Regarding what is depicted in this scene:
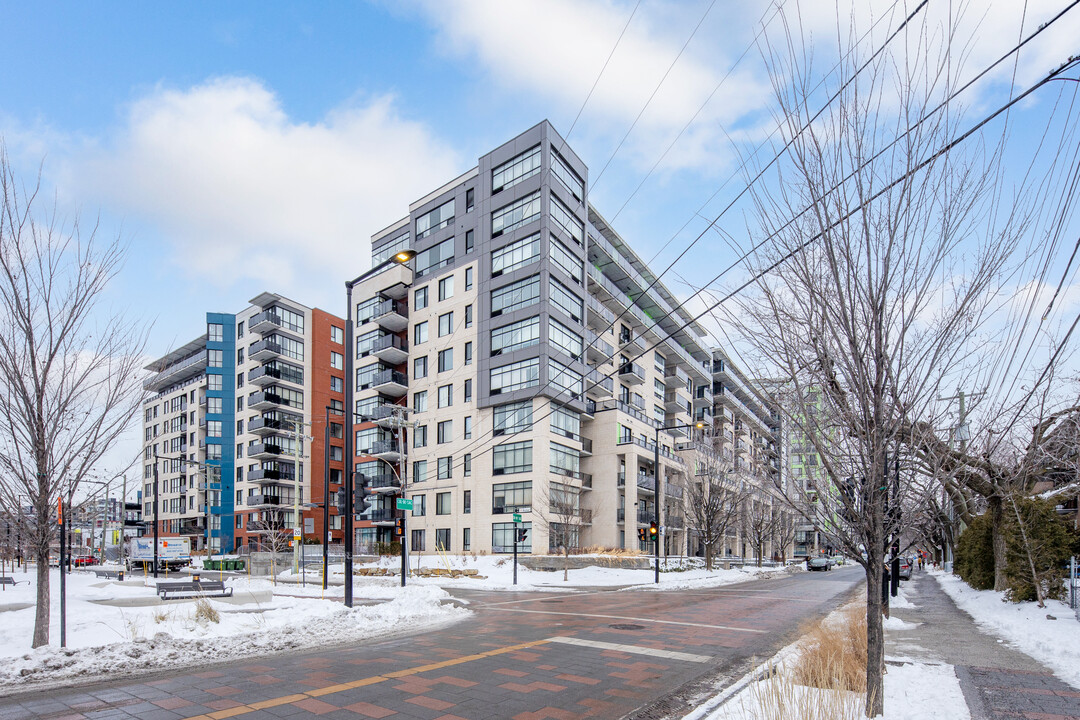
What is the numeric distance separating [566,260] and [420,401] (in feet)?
54.2

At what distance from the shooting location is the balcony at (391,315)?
176ft

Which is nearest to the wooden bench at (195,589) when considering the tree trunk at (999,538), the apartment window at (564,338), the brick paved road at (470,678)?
the brick paved road at (470,678)

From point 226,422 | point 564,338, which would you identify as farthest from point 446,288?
point 226,422

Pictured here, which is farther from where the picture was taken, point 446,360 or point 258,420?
point 258,420

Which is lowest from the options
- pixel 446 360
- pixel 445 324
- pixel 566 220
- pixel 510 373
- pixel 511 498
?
pixel 511 498

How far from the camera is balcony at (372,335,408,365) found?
53562 millimetres

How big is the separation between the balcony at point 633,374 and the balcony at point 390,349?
18.5 meters

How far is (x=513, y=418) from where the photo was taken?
4525 centimetres

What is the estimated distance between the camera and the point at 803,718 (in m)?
4.38

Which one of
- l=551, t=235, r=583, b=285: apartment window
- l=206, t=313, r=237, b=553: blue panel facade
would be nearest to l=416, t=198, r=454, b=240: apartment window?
l=551, t=235, r=583, b=285: apartment window

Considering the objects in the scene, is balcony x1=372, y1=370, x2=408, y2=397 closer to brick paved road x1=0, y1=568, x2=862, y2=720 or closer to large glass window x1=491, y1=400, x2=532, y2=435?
large glass window x1=491, y1=400, x2=532, y2=435

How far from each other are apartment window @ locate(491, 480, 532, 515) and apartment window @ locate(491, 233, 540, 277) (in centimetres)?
1526

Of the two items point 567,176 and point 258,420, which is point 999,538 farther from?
point 258,420

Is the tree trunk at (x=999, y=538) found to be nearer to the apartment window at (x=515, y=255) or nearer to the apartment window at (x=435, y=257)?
the apartment window at (x=515, y=255)
